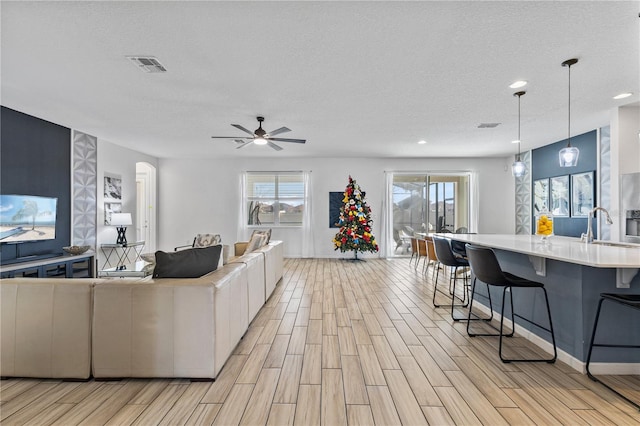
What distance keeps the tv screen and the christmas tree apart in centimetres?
560

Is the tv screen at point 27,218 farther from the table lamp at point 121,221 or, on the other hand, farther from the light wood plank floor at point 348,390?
the light wood plank floor at point 348,390

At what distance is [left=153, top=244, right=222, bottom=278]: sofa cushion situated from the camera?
98.4 inches

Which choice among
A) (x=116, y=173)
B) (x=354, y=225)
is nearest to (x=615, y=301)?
(x=354, y=225)

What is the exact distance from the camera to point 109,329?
2277 millimetres

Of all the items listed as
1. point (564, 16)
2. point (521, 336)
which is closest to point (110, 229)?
point (521, 336)

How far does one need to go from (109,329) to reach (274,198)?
656cm

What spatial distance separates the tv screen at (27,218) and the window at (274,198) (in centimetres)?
435

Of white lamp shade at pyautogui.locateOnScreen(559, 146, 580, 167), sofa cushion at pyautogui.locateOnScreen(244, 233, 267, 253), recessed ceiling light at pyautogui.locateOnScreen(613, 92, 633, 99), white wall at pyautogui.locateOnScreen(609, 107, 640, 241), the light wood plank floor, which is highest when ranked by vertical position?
recessed ceiling light at pyautogui.locateOnScreen(613, 92, 633, 99)

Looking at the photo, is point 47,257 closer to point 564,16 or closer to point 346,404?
point 346,404

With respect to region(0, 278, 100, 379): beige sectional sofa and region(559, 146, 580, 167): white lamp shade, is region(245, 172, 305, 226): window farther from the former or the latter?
region(0, 278, 100, 379): beige sectional sofa

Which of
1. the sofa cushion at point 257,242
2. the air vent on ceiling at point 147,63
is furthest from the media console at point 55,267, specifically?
the air vent on ceiling at point 147,63

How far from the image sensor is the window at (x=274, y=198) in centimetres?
864

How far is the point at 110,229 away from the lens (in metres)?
6.71

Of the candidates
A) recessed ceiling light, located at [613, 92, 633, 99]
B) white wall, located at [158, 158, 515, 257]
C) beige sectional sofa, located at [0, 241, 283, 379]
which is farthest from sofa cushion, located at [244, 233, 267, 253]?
recessed ceiling light, located at [613, 92, 633, 99]
